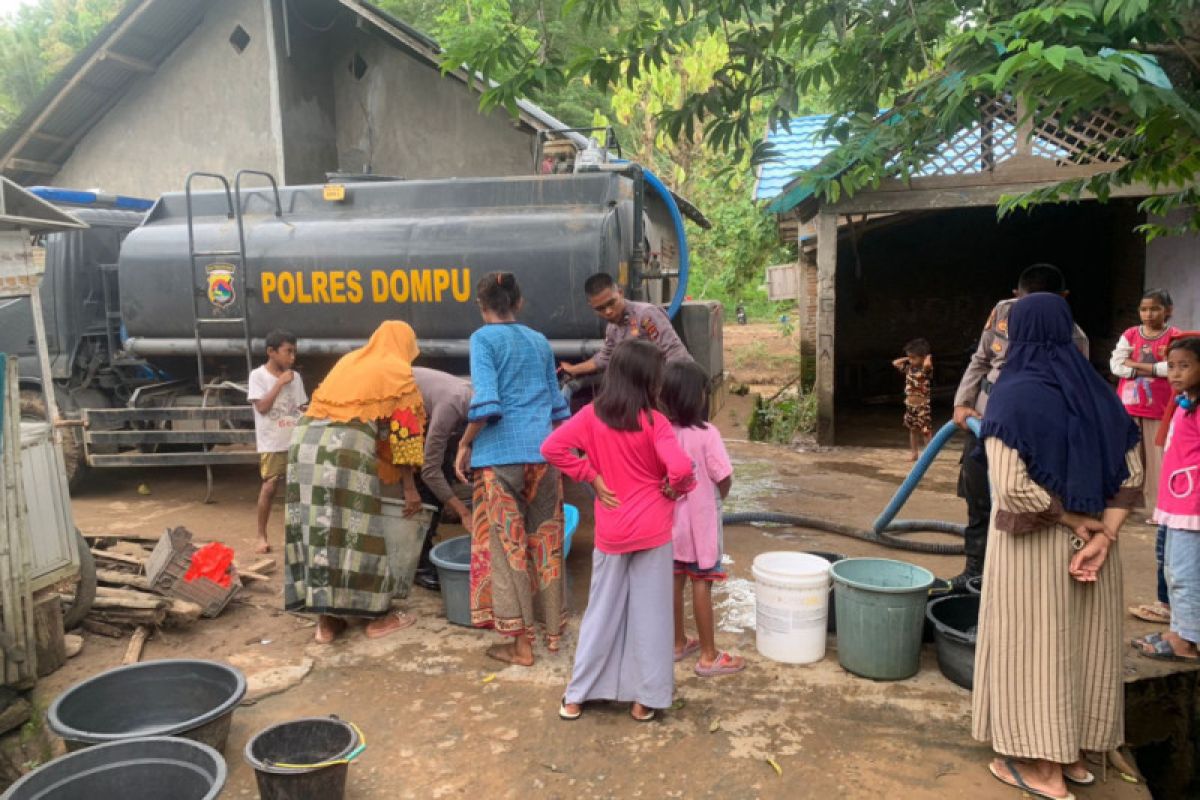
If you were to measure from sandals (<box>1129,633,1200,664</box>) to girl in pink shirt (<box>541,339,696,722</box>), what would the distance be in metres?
2.29

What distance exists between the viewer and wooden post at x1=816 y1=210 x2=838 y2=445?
886cm

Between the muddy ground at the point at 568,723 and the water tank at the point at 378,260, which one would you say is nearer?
the muddy ground at the point at 568,723

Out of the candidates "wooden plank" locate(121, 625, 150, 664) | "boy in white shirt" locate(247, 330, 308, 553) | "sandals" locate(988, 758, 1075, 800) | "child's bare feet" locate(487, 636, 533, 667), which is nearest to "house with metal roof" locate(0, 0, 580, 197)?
"boy in white shirt" locate(247, 330, 308, 553)

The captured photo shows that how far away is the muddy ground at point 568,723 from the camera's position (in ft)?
10.2

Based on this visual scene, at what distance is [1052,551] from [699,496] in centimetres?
138

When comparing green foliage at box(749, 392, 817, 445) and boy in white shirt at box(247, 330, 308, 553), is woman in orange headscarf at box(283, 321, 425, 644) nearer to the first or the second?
boy in white shirt at box(247, 330, 308, 553)

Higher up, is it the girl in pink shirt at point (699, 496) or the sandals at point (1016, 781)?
the girl in pink shirt at point (699, 496)

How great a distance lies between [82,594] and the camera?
4.38 metres

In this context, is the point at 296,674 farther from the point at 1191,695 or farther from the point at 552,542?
the point at 1191,695

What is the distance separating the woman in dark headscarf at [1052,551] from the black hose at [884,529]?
8.26 feet

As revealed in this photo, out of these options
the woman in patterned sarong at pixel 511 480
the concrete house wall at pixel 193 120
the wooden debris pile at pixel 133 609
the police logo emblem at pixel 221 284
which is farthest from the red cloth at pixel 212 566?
the concrete house wall at pixel 193 120

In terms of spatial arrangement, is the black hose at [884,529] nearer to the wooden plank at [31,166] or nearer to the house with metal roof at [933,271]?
the house with metal roof at [933,271]

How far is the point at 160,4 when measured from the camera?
9.77m

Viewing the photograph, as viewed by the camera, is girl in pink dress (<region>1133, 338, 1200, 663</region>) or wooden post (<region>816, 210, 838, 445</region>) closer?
girl in pink dress (<region>1133, 338, 1200, 663</region>)
